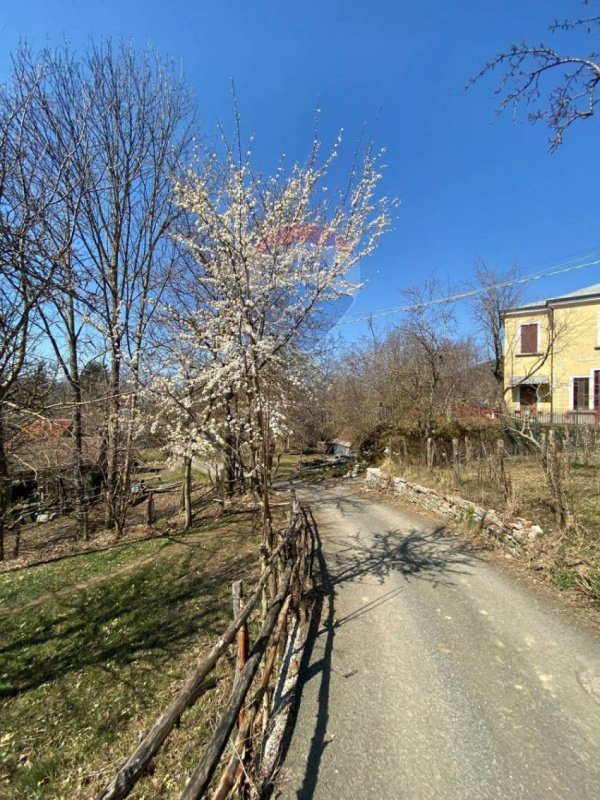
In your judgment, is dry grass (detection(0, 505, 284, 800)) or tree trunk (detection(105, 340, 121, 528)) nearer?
dry grass (detection(0, 505, 284, 800))

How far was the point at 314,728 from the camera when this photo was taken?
3088mm

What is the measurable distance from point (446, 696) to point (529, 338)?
2451 cm

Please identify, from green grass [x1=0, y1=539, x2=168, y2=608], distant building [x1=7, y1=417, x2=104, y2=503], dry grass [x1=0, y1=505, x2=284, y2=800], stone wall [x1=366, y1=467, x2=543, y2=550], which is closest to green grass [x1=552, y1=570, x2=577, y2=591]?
stone wall [x1=366, y1=467, x2=543, y2=550]

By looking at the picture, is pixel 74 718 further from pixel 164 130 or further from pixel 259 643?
pixel 164 130

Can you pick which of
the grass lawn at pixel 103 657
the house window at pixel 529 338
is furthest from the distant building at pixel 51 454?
the house window at pixel 529 338

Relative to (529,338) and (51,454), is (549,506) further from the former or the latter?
(529,338)

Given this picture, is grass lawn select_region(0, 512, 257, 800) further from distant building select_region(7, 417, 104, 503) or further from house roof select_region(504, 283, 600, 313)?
house roof select_region(504, 283, 600, 313)

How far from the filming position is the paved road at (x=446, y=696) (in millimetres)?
2576

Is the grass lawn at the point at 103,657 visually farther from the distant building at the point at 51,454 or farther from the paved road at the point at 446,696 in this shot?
the distant building at the point at 51,454

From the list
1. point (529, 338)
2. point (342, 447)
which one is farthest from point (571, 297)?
point (342, 447)

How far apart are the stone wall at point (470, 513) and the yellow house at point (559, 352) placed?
1347 centimetres

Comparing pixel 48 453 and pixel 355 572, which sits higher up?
pixel 48 453

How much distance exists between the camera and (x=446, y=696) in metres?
3.37

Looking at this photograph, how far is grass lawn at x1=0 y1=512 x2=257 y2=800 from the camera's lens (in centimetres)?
333
